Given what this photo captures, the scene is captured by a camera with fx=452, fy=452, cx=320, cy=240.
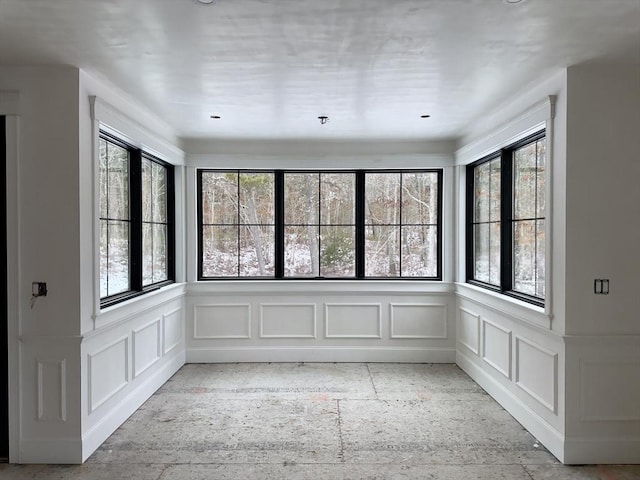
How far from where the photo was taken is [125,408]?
372cm

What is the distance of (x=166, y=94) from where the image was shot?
354 cm

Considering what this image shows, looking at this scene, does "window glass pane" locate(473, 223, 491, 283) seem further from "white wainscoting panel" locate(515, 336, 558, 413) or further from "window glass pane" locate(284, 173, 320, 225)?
"window glass pane" locate(284, 173, 320, 225)

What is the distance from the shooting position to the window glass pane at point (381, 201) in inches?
215

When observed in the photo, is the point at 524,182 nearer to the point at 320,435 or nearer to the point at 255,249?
the point at 320,435

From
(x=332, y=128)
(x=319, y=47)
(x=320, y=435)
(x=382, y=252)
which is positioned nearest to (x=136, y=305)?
(x=320, y=435)

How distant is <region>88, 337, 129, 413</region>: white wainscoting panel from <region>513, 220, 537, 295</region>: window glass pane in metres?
3.41

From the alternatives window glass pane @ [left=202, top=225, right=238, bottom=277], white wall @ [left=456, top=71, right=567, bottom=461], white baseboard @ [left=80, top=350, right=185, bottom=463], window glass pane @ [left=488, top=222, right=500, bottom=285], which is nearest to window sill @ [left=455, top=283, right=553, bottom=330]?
white wall @ [left=456, top=71, right=567, bottom=461]

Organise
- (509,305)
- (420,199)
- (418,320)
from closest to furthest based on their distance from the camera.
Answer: (509,305) < (418,320) < (420,199)

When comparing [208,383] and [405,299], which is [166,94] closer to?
[208,383]
